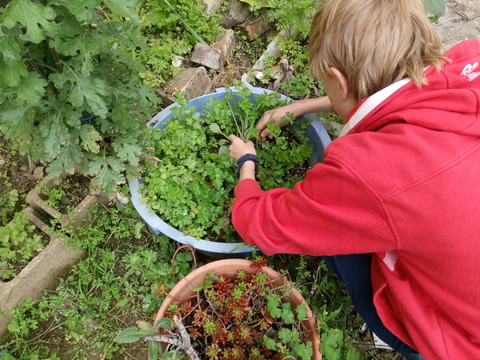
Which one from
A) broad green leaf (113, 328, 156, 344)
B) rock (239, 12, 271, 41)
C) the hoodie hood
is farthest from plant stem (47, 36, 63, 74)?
rock (239, 12, 271, 41)

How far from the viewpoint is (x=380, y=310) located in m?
1.60

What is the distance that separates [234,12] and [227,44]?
440mm

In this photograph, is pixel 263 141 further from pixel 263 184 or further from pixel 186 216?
pixel 186 216

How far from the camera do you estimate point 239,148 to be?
7.03 feet

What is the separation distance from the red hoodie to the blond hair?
0.09m

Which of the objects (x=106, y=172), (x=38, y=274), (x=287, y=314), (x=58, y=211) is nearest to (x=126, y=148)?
(x=106, y=172)

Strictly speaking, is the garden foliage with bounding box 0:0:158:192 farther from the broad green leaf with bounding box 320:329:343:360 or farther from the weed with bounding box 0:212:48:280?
the broad green leaf with bounding box 320:329:343:360

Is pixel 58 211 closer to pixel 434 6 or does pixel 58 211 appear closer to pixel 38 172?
pixel 38 172

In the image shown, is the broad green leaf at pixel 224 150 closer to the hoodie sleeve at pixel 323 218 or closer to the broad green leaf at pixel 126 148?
the broad green leaf at pixel 126 148

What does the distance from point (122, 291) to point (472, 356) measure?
1991 mm

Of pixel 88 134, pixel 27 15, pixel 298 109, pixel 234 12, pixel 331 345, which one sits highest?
pixel 27 15

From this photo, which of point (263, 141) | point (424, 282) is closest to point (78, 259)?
point (263, 141)

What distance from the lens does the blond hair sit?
1.33 meters

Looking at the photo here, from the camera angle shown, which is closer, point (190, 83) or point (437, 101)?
point (437, 101)
